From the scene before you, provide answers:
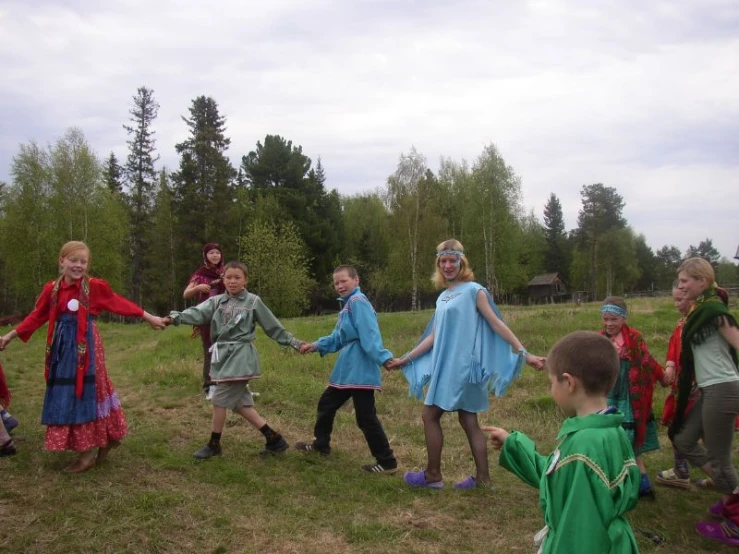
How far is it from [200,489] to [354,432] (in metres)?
2.32

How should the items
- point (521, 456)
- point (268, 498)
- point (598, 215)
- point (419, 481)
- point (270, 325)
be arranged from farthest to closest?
point (598, 215), point (270, 325), point (419, 481), point (268, 498), point (521, 456)

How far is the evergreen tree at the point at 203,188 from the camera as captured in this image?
3544cm

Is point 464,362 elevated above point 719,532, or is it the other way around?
point 464,362

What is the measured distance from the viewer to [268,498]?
455cm

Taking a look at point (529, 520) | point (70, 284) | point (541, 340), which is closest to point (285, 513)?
point (529, 520)

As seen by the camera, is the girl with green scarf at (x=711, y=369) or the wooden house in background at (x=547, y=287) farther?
the wooden house in background at (x=547, y=287)

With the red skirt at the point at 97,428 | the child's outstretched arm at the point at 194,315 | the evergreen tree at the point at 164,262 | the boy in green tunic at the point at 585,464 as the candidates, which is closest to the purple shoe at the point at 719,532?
the boy in green tunic at the point at 585,464

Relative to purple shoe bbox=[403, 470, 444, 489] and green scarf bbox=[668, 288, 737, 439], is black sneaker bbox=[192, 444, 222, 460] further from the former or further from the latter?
green scarf bbox=[668, 288, 737, 439]

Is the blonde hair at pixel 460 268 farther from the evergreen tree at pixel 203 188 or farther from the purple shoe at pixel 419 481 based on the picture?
the evergreen tree at pixel 203 188

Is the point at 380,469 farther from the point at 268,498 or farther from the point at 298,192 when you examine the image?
the point at 298,192

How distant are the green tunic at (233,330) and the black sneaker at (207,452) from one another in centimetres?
67

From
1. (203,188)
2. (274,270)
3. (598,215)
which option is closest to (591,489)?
(274,270)

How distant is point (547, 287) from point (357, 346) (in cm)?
5634

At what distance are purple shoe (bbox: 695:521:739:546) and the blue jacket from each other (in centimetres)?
271
